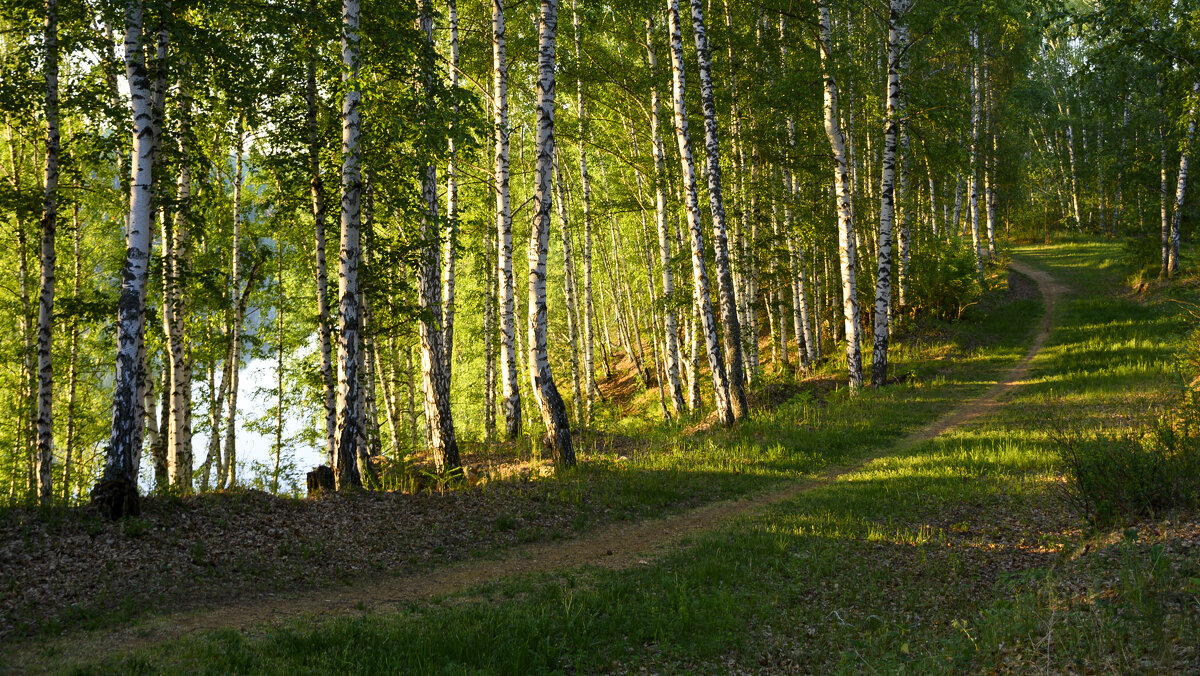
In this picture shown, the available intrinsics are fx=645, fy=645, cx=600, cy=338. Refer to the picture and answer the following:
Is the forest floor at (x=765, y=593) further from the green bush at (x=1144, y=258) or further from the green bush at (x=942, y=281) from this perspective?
the green bush at (x=1144, y=258)

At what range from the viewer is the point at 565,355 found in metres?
41.9

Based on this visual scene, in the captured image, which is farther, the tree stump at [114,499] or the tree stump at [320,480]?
the tree stump at [320,480]

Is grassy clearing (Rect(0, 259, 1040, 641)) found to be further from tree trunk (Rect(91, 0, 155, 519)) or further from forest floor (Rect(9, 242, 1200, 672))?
tree trunk (Rect(91, 0, 155, 519))

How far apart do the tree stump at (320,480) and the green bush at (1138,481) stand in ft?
36.6

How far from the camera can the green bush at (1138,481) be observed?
7.20 meters

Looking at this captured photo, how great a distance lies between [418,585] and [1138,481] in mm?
8646

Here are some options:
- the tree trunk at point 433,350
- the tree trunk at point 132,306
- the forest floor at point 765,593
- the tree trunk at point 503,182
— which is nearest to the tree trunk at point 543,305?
the tree trunk at point 503,182

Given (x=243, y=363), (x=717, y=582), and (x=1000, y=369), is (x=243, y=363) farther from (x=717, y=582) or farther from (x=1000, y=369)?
(x=1000, y=369)

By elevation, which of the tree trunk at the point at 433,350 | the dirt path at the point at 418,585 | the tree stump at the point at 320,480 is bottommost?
the dirt path at the point at 418,585

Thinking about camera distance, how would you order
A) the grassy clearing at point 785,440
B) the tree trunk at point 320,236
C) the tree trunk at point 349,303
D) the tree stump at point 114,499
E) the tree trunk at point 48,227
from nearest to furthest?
the tree stump at point 114,499 < the tree trunk at point 48,227 < the tree trunk at point 349,303 < the grassy clearing at point 785,440 < the tree trunk at point 320,236

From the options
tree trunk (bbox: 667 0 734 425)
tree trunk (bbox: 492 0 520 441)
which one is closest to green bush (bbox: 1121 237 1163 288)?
tree trunk (bbox: 667 0 734 425)

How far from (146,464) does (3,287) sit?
12090 mm

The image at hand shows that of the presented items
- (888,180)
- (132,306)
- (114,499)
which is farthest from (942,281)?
(114,499)

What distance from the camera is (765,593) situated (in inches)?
280
